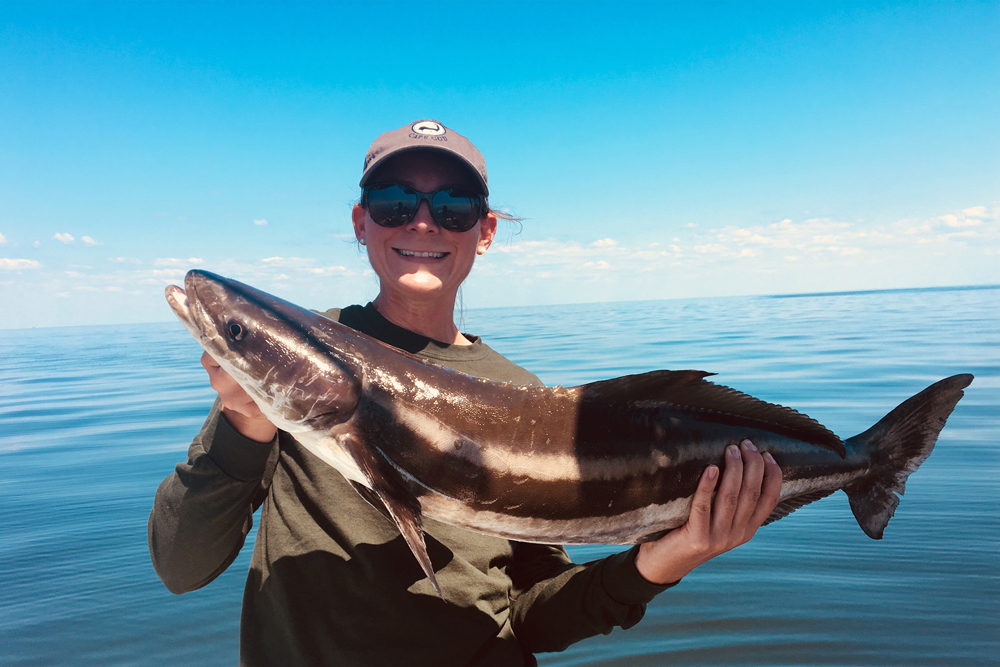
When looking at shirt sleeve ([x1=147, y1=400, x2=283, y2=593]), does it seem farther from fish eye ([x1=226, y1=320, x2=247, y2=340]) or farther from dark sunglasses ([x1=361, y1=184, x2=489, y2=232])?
dark sunglasses ([x1=361, y1=184, x2=489, y2=232])

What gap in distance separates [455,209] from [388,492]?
1.59 meters

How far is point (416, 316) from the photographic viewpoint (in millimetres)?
3021

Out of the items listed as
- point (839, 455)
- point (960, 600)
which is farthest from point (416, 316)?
point (960, 600)

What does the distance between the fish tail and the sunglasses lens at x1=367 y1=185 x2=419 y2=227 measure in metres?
2.48

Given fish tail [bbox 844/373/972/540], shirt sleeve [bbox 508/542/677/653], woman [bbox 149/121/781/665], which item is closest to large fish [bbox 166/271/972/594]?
woman [bbox 149/121/781/665]

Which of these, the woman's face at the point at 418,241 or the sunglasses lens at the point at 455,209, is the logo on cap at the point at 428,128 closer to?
the woman's face at the point at 418,241

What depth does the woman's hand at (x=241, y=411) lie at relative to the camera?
6.89ft

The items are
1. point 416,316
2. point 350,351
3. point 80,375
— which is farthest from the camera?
point 80,375

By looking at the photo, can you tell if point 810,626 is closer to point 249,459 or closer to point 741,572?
point 741,572

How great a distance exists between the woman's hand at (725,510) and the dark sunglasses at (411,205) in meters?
1.75

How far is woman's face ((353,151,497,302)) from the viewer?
9.44 ft

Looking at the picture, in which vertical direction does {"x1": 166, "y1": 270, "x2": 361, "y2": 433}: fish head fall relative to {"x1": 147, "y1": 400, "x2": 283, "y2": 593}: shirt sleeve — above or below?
above

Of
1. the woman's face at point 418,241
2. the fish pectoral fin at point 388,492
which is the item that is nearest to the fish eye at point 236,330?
the fish pectoral fin at point 388,492

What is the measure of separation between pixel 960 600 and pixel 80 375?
28.5m
